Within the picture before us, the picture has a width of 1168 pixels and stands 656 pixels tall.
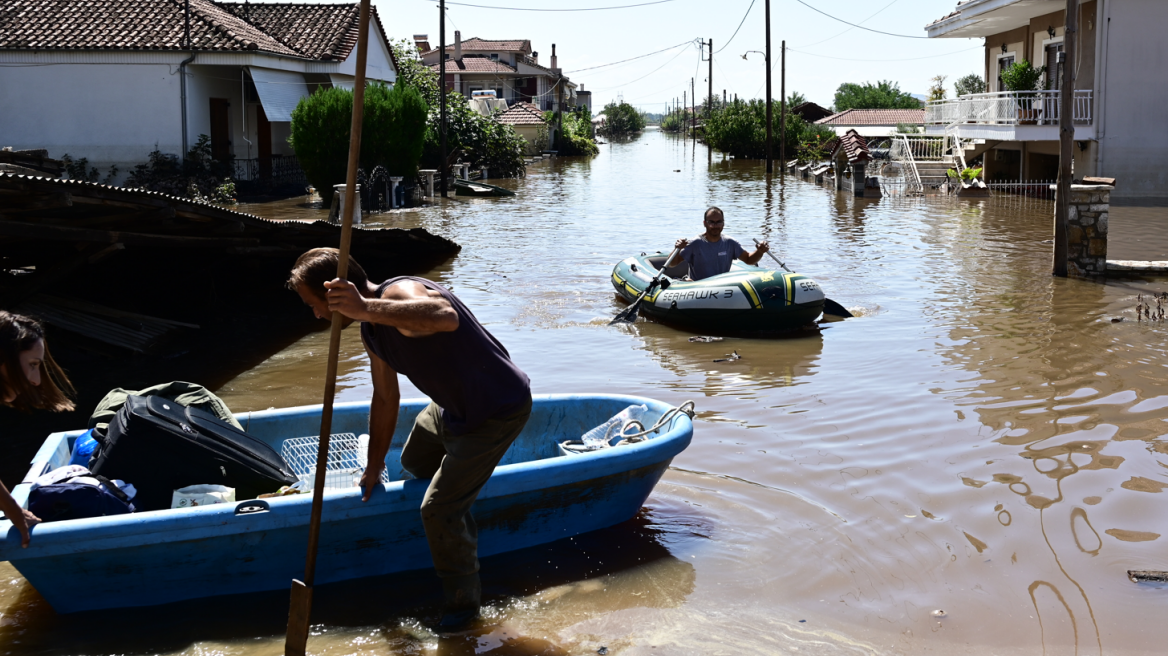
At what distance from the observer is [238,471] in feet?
17.5

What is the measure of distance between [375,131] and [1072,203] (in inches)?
642

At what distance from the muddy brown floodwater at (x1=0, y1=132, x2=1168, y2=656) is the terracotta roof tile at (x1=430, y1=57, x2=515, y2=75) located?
199 ft

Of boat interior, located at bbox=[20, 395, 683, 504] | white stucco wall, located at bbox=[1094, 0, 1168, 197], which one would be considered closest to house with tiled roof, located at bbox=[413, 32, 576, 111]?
white stucco wall, located at bbox=[1094, 0, 1168, 197]

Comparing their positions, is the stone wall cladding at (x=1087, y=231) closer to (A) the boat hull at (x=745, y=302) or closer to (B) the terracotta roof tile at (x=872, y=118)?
(A) the boat hull at (x=745, y=302)

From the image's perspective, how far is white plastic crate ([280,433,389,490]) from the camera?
5.93 meters

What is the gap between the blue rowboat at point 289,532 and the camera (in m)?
4.63

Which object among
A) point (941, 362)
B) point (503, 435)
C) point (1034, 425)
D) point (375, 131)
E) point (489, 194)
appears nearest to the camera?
point (503, 435)

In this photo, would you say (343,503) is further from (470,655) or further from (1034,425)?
(1034,425)

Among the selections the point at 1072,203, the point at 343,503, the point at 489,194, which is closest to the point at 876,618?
the point at 343,503

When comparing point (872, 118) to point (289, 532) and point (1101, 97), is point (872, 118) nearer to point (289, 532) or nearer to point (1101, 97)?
point (1101, 97)

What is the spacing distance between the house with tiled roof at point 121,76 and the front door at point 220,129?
41 mm

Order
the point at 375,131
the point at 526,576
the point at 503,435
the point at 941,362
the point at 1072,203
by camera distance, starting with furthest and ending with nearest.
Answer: the point at 375,131, the point at 1072,203, the point at 941,362, the point at 526,576, the point at 503,435

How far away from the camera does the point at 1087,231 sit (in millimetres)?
13938

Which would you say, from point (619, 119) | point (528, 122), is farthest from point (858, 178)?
point (619, 119)
